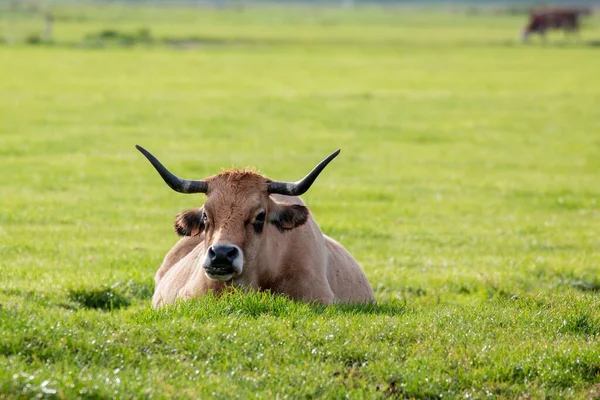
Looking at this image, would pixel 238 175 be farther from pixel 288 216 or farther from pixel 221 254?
pixel 221 254

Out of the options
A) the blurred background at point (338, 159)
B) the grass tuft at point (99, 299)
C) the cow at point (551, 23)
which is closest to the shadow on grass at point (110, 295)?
the grass tuft at point (99, 299)

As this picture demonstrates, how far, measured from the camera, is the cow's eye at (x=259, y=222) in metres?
11.1

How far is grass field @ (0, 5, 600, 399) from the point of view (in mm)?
8344

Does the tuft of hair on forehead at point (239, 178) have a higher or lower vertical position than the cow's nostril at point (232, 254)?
higher

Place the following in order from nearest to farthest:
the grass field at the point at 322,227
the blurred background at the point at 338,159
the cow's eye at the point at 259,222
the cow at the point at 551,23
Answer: the grass field at the point at 322,227, the cow's eye at the point at 259,222, the blurred background at the point at 338,159, the cow at the point at 551,23

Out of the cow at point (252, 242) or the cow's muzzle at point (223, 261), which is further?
the cow at point (252, 242)

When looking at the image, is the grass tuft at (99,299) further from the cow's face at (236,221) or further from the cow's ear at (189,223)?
the cow's face at (236,221)

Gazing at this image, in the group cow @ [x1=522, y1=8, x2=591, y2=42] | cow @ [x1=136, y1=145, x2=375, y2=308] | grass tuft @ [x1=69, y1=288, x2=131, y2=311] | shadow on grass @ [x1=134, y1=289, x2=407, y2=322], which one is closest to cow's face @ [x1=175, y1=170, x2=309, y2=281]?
cow @ [x1=136, y1=145, x2=375, y2=308]

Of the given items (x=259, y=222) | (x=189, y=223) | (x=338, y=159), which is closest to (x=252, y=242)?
(x=259, y=222)

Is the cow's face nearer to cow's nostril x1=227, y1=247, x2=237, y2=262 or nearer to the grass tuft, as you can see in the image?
cow's nostril x1=227, y1=247, x2=237, y2=262

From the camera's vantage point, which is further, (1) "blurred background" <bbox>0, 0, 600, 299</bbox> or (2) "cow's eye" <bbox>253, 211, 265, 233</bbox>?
(1) "blurred background" <bbox>0, 0, 600, 299</bbox>

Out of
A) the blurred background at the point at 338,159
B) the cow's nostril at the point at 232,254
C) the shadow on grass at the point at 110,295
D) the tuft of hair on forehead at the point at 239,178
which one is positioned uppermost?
the tuft of hair on forehead at the point at 239,178

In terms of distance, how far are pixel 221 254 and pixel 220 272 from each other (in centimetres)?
22

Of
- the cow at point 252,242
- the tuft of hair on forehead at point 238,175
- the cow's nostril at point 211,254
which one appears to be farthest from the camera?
the tuft of hair on forehead at point 238,175
